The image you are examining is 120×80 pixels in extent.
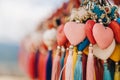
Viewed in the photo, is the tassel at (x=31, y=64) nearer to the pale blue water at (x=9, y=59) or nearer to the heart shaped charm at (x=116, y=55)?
the pale blue water at (x=9, y=59)

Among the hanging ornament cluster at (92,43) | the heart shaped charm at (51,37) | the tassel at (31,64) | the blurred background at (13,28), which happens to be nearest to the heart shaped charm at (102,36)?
the hanging ornament cluster at (92,43)

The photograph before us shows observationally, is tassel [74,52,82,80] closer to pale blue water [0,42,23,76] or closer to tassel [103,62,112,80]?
tassel [103,62,112,80]

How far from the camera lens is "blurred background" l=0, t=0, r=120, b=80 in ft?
5.67

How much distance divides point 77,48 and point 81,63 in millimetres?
35

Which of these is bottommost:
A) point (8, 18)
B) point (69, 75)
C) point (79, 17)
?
point (69, 75)

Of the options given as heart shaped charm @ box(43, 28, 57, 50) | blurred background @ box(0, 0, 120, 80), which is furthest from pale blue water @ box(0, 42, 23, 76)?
heart shaped charm @ box(43, 28, 57, 50)

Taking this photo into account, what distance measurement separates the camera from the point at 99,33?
721 millimetres

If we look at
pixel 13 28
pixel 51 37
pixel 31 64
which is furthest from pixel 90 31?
pixel 13 28

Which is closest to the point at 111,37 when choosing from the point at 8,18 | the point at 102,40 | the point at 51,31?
the point at 102,40

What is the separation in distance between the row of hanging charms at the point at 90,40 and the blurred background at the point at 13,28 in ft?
3.13

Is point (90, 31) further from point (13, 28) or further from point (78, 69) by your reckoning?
point (13, 28)

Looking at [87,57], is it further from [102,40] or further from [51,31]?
[51,31]

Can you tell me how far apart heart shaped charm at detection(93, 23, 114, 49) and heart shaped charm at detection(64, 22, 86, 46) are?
0.10 feet

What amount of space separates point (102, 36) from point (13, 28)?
1109mm
